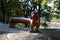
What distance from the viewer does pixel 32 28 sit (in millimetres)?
5918

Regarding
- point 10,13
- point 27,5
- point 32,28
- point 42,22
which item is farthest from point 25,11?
point 32,28

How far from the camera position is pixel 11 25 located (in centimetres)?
732

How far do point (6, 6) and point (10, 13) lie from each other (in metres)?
1.54

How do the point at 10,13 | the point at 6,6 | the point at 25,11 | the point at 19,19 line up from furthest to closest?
the point at 25,11 → the point at 10,13 → the point at 6,6 → the point at 19,19

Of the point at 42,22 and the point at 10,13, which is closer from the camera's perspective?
the point at 10,13

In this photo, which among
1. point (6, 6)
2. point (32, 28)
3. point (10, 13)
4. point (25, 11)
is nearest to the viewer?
point (32, 28)

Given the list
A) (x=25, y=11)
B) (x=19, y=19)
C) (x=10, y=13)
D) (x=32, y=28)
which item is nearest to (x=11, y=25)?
(x=19, y=19)

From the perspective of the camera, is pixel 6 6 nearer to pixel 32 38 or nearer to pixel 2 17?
pixel 2 17

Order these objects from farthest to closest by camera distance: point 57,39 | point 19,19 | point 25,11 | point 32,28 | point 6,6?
1. point 25,11
2. point 6,6
3. point 19,19
4. point 32,28
5. point 57,39

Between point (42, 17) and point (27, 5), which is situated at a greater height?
point (27, 5)

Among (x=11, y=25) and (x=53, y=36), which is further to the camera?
(x=11, y=25)

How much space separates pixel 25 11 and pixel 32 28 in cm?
1132

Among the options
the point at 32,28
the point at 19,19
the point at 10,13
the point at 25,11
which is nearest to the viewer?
the point at 32,28

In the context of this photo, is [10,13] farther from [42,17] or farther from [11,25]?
[11,25]
